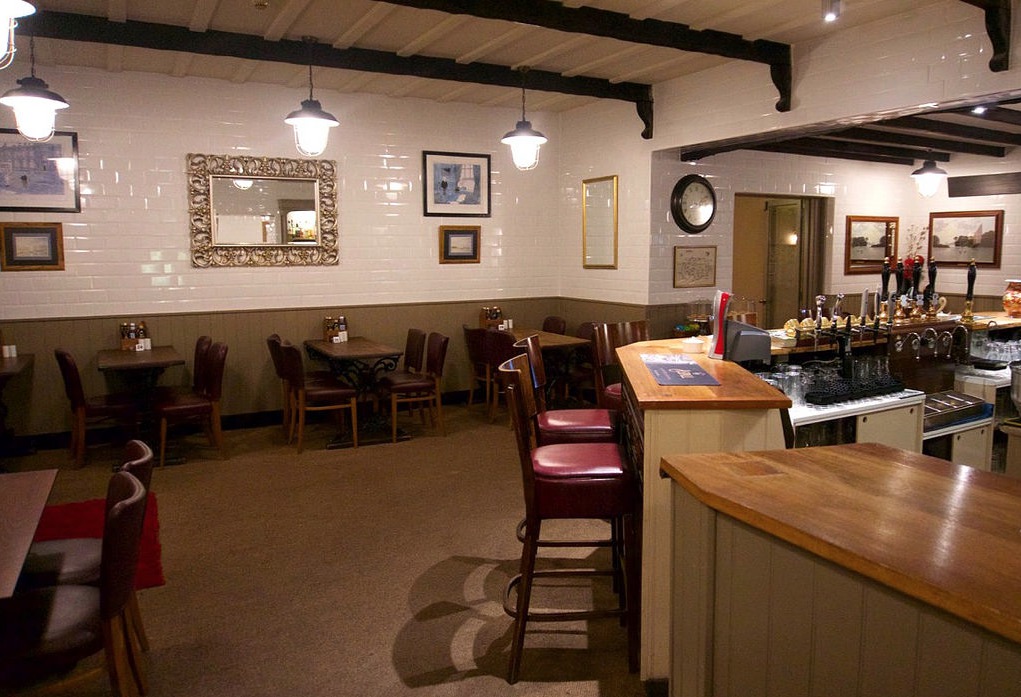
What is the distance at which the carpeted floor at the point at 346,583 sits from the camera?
8.95 ft

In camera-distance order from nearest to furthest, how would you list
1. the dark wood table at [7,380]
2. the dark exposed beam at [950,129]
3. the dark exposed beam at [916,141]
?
the dark wood table at [7,380], the dark exposed beam at [950,129], the dark exposed beam at [916,141]

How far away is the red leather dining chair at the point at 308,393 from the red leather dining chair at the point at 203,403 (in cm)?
49

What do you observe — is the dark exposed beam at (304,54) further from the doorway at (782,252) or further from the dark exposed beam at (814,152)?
the doorway at (782,252)

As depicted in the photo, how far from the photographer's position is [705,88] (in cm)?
596

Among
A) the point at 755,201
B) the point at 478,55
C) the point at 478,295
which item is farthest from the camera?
the point at 755,201

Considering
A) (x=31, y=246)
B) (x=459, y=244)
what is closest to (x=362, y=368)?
(x=459, y=244)

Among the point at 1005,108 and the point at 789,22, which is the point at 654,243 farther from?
the point at 1005,108

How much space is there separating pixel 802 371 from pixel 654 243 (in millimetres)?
3291

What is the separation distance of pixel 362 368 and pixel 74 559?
3.68 meters

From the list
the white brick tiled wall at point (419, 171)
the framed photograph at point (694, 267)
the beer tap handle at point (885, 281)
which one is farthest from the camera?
the framed photograph at point (694, 267)

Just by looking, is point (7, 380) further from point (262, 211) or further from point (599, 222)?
point (599, 222)

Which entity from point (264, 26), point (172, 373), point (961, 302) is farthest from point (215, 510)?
point (961, 302)

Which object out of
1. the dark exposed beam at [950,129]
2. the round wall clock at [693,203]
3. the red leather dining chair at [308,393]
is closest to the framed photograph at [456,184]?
the round wall clock at [693,203]

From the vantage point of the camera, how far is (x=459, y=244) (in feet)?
24.1
